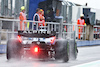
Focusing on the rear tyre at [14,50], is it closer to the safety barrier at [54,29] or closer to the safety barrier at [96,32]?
the safety barrier at [54,29]

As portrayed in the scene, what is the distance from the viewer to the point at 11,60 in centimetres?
827

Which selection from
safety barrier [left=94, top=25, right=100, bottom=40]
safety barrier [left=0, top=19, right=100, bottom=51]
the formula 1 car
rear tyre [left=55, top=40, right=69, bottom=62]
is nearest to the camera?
the formula 1 car

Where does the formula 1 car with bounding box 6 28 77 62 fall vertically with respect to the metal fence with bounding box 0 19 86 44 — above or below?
below

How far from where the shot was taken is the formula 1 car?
7.99m

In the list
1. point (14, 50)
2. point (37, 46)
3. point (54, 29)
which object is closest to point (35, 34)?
point (37, 46)

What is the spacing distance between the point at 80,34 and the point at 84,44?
27.8 inches

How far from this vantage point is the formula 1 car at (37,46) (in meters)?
7.99

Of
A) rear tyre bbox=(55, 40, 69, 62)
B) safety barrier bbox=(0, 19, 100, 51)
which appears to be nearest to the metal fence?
safety barrier bbox=(0, 19, 100, 51)

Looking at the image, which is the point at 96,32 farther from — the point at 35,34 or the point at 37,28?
the point at 35,34

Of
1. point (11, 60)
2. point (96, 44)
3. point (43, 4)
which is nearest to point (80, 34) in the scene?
point (96, 44)

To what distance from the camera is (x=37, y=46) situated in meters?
7.99

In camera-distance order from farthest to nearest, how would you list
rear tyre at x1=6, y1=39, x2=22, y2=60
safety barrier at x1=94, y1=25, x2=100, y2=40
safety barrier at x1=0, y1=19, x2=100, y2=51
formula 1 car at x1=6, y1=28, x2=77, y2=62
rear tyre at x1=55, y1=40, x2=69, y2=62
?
1. safety barrier at x1=94, y1=25, x2=100, y2=40
2. safety barrier at x1=0, y1=19, x2=100, y2=51
3. rear tyre at x1=55, y1=40, x2=69, y2=62
4. rear tyre at x1=6, y1=39, x2=22, y2=60
5. formula 1 car at x1=6, y1=28, x2=77, y2=62

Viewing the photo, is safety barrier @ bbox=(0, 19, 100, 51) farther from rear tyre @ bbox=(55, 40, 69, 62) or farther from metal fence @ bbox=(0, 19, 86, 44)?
rear tyre @ bbox=(55, 40, 69, 62)

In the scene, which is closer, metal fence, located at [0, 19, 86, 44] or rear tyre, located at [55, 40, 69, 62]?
rear tyre, located at [55, 40, 69, 62]
